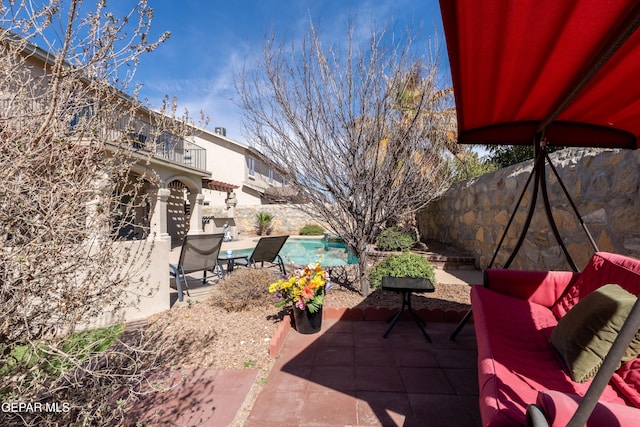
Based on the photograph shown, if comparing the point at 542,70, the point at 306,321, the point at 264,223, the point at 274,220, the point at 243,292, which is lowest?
the point at 306,321

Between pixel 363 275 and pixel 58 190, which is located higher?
pixel 58 190

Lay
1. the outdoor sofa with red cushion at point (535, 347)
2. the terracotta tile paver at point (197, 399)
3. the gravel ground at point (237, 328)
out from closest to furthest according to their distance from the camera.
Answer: the outdoor sofa with red cushion at point (535, 347), the terracotta tile paver at point (197, 399), the gravel ground at point (237, 328)

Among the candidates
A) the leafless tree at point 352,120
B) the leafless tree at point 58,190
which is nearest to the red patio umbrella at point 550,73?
the leafless tree at point 352,120

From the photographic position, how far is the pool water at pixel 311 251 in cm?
1007

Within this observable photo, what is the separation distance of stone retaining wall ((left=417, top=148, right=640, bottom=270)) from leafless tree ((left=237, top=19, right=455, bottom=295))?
157cm

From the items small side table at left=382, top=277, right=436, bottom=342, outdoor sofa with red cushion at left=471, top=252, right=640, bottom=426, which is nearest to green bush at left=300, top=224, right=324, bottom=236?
small side table at left=382, top=277, right=436, bottom=342

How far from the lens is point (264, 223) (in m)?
17.2

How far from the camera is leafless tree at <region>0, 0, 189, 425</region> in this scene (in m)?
1.27

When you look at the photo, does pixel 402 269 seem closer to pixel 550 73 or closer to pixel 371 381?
pixel 371 381

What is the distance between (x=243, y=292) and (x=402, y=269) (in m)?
2.27

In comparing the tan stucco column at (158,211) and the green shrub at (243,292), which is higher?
the tan stucco column at (158,211)

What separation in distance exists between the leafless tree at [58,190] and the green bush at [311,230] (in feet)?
49.3

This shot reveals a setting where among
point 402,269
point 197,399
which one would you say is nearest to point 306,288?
point 197,399

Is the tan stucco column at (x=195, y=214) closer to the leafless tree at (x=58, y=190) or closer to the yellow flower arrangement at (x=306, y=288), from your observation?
the yellow flower arrangement at (x=306, y=288)
